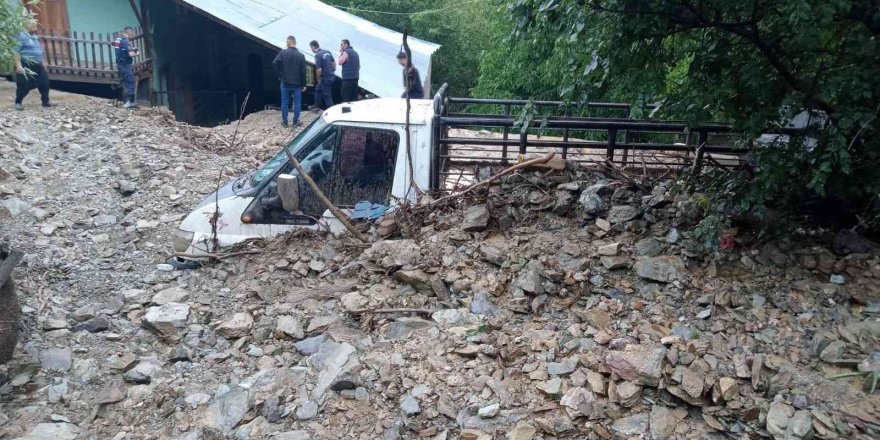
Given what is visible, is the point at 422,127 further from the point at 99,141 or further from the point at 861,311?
the point at 99,141

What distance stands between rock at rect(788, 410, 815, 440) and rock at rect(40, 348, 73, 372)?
4.91 m

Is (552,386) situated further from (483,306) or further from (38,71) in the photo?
(38,71)

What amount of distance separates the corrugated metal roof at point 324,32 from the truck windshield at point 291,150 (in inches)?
329

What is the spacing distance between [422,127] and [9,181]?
246 inches

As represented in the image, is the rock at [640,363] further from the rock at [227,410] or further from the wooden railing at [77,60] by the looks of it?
the wooden railing at [77,60]

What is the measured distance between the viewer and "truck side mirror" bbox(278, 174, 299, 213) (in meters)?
5.54

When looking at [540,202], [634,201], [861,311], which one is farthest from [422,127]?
[861,311]

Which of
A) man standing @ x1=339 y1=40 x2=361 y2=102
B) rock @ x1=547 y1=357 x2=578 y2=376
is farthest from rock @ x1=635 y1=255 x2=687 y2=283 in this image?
man standing @ x1=339 y1=40 x2=361 y2=102

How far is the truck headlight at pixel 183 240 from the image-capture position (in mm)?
6324

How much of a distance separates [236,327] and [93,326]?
1.30 meters

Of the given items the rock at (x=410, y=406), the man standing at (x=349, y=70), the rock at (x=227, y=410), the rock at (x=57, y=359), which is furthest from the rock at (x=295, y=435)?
the man standing at (x=349, y=70)

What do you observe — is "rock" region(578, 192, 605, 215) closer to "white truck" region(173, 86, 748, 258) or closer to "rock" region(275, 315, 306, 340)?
"white truck" region(173, 86, 748, 258)

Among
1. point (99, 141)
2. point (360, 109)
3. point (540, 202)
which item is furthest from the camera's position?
point (99, 141)

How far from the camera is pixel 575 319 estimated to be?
475 centimetres
